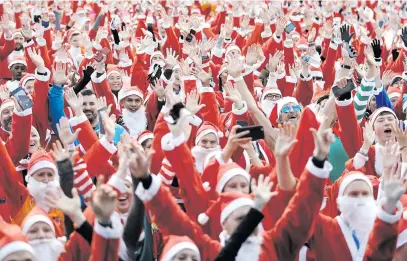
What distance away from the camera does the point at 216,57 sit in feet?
32.9

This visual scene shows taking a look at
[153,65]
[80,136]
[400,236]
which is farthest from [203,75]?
[400,236]

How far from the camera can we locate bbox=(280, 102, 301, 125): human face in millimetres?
5957

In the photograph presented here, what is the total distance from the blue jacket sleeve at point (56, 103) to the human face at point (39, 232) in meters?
2.88

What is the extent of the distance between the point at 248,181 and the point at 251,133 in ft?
1.33

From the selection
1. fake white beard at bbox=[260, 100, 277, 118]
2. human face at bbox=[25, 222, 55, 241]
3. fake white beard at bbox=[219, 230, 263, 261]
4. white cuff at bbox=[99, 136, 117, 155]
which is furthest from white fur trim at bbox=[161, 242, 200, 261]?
fake white beard at bbox=[260, 100, 277, 118]

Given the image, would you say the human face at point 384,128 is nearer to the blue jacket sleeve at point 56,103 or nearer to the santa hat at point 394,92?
the santa hat at point 394,92

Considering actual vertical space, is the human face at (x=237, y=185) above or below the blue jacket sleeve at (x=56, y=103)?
above

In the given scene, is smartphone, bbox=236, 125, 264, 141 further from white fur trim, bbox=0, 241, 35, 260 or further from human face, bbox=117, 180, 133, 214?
white fur trim, bbox=0, 241, 35, 260

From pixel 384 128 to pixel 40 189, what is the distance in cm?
281

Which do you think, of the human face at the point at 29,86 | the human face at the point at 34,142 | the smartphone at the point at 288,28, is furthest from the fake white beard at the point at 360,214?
the smartphone at the point at 288,28

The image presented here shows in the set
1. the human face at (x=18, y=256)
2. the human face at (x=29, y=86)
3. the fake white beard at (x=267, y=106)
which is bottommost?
the human face at (x=29, y=86)

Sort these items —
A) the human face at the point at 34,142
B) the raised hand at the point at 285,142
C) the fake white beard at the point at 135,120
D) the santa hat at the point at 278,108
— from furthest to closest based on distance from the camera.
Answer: the fake white beard at the point at 135,120, the santa hat at the point at 278,108, the human face at the point at 34,142, the raised hand at the point at 285,142

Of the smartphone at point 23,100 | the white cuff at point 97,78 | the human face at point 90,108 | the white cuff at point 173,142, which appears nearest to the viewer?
the white cuff at point 173,142

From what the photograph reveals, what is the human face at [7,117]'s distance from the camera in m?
6.05
